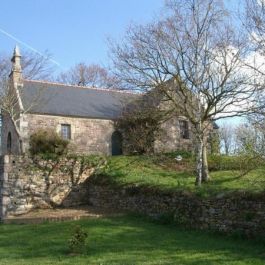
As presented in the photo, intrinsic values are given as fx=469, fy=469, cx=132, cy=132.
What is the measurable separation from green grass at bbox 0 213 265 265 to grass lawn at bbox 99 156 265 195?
2.28 meters

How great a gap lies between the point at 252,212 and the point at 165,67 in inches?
351

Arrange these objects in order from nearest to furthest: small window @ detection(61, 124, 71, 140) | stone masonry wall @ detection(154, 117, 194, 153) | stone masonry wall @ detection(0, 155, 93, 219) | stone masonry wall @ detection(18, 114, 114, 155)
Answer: stone masonry wall @ detection(0, 155, 93, 219) < stone masonry wall @ detection(18, 114, 114, 155) < stone masonry wall @ detection(154, 117, 194, 153) < small window @ detection(61, 124, 71, 140)

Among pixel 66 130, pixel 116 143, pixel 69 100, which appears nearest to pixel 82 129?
pixel 66 130

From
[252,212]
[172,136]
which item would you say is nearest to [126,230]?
[252,212]

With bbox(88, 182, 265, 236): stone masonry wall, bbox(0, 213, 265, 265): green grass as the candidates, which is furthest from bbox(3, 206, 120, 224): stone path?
bbox(0, 213, 265, 265): green grass

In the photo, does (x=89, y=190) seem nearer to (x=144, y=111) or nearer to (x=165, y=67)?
(x=144, y=111)

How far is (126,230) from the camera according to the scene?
15.6 metres

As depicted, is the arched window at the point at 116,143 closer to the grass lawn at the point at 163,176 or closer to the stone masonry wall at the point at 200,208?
the grass lawn at the point at 163,176

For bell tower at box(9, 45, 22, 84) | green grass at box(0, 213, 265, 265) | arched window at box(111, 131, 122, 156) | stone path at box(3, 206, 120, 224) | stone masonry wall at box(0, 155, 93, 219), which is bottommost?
green grass at box(0, 213, 265, 265)

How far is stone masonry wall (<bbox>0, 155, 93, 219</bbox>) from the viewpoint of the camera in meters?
22.2

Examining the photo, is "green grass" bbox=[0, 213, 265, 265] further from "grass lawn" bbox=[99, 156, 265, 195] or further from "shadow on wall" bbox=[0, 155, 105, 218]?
"shadow on wall" bbox=[0, 155, 105, 218]

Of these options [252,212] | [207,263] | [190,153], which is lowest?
[207,263]

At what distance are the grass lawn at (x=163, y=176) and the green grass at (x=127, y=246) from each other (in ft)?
7.49

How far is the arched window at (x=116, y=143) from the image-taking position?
34.8m
